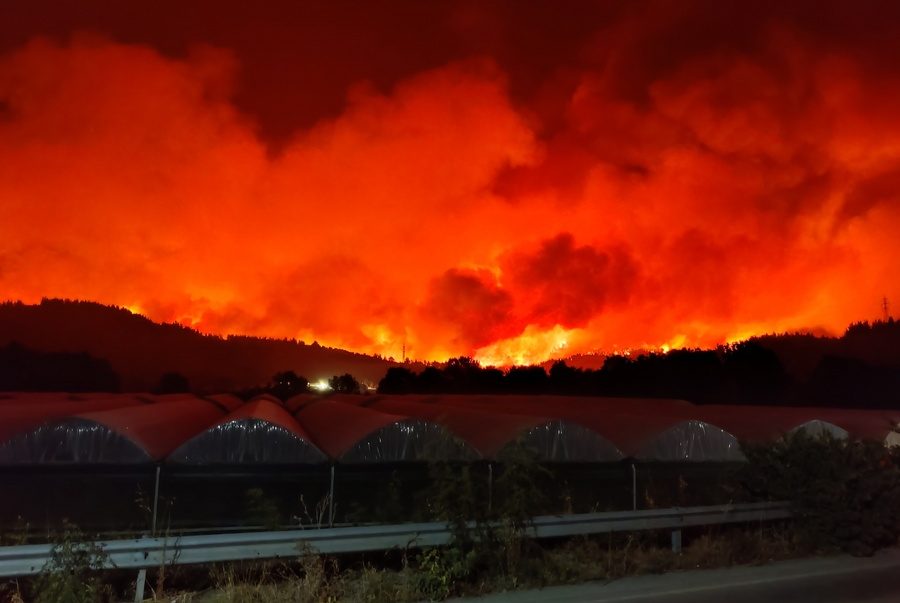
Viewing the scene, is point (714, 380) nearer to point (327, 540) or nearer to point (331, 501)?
point (331, 501)

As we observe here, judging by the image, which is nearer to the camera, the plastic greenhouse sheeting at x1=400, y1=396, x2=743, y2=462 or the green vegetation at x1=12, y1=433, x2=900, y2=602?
the green vegetation at x1=12, y1=433, x2=900, y2=602

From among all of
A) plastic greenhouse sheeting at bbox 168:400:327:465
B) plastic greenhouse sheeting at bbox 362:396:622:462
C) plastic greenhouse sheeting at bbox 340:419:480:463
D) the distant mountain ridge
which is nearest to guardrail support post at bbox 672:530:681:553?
plastic greenhouse sheeting at bbox 362:396:622:462

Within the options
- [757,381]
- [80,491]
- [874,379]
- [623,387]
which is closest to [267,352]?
[623,387]

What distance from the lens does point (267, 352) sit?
Result: 185ft

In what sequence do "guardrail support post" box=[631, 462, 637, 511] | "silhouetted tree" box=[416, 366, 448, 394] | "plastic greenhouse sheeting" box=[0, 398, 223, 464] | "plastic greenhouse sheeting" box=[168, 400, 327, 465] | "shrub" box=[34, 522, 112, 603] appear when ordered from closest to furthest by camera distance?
"shrub" box=[34, 522, 112, 603] → "plastic greenhouse sheeting" box=[0, 398, 223, 464] → "plastic greenhouse sheeting" box=[168, 400, 327, 465] → "guardrail support post" box=[631, 462, 637, 511] → "silhouetted tree" box=[416, 366, 448, 394]

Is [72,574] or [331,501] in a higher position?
[331,501]

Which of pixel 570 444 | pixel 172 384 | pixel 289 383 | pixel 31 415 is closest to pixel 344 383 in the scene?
pixel 289 383

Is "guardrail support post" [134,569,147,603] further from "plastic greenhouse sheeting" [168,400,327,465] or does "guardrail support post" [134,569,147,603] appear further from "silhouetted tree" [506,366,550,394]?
"silhouetted tree" [506,366,550,394]

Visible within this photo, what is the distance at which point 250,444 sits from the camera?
13766 millimetres

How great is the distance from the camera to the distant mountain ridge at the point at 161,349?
173ft

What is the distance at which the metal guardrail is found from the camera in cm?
770

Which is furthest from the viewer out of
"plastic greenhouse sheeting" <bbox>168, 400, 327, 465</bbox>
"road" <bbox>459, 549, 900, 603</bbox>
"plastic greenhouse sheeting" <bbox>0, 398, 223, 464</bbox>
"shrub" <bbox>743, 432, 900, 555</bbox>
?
"plastic greenhouse sheeting" <bbox>168, 400, 327, 465</bbox>

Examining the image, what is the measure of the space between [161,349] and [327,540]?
5152cm

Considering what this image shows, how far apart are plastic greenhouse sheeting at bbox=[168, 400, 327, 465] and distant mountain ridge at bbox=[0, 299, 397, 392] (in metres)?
40.7
